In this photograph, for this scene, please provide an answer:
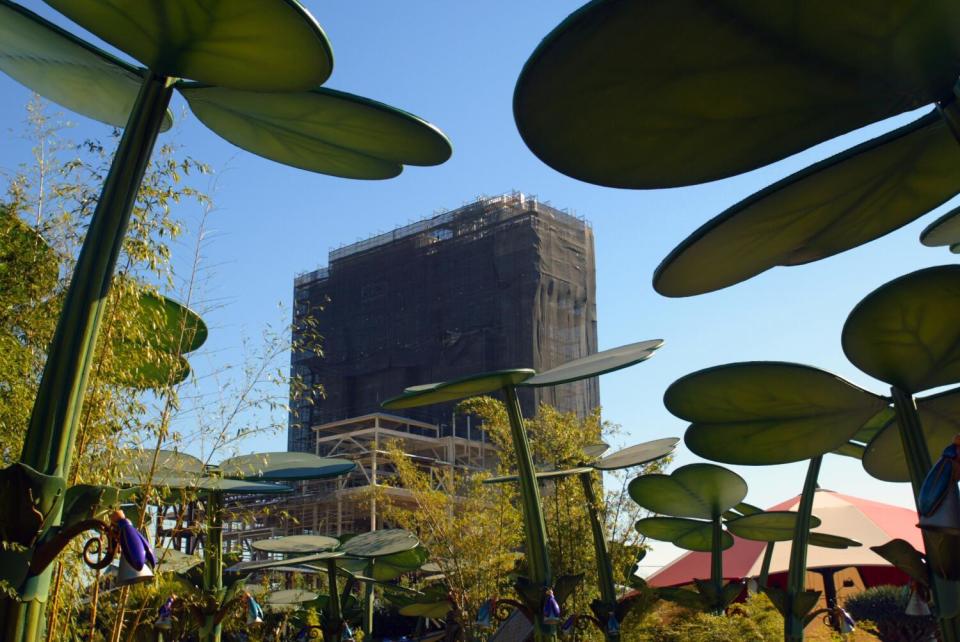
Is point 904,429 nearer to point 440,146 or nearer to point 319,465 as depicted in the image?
point 440,146

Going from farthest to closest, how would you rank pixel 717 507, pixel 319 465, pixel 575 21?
pixel 717 507 → pixel 319 465 → pixel 575 21

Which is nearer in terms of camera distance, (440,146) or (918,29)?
(918,29)

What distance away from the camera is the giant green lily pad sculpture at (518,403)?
9891mm

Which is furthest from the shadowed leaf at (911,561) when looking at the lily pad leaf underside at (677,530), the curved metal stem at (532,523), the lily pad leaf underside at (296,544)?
the lily pad leaf underside at (296,544)

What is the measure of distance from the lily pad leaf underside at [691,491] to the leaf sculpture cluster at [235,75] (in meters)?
9.19

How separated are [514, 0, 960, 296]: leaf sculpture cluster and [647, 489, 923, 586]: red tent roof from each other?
72.6ft

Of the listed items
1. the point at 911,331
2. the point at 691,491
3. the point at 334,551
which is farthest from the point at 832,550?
the point at 911,331

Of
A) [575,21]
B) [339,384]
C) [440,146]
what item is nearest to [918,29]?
[575,21]

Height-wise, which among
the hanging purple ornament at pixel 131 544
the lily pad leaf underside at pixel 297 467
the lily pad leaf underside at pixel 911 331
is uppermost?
the lily pad leaf underside at pixel 911 331

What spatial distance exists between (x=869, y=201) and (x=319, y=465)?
858cm

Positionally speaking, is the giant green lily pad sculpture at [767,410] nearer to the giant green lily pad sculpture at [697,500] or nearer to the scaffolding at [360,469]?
the giant green lily pad sculpture at [697,500]

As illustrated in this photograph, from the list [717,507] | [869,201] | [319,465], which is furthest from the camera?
[717,507]

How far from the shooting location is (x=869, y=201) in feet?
16.8

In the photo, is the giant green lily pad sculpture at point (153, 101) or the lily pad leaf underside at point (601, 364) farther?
the lily pad leaf underside at point (601, 364)
